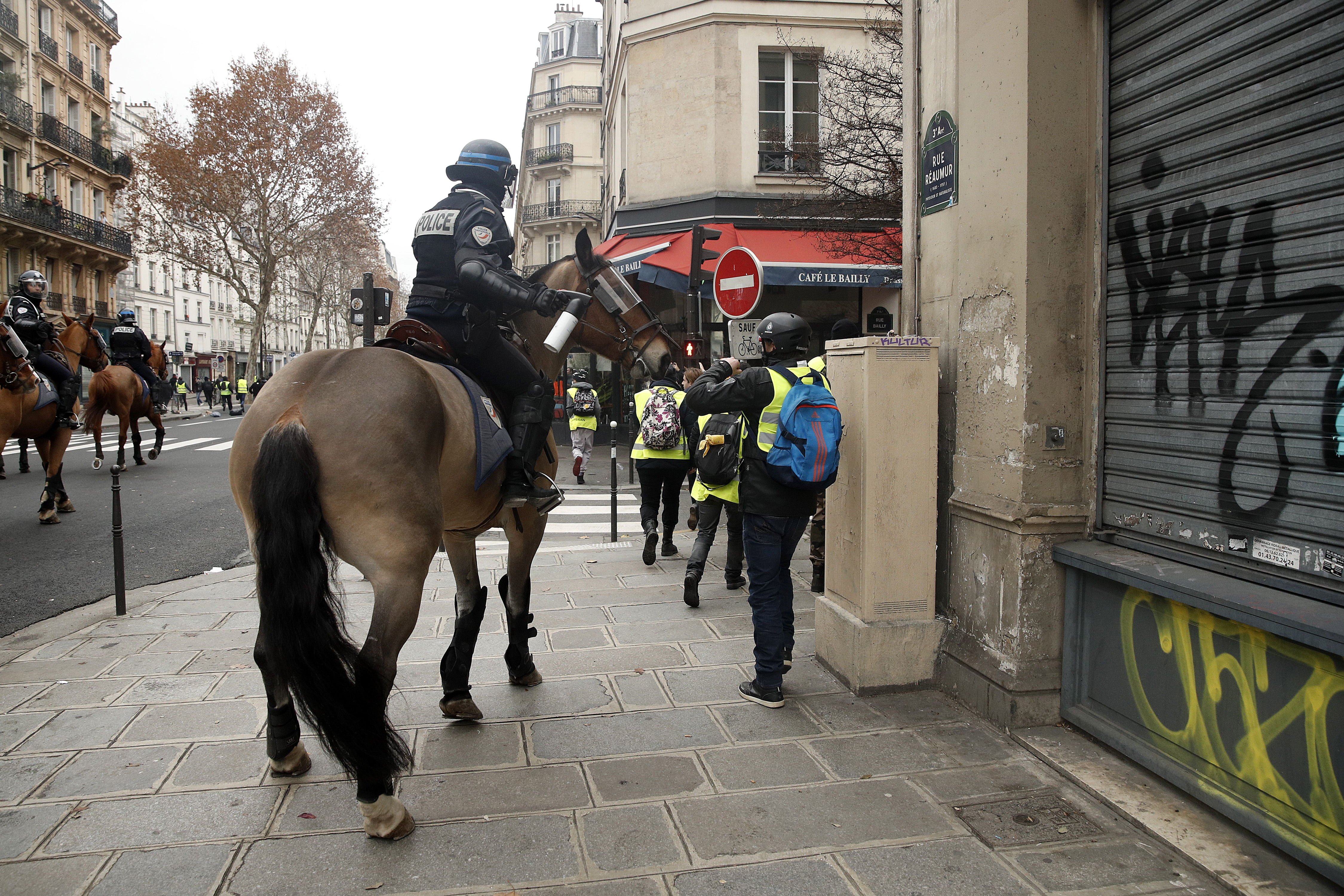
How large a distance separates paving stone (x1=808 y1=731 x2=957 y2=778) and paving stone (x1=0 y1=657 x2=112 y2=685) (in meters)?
4.21

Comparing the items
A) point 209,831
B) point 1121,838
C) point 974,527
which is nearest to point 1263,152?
point 974,527

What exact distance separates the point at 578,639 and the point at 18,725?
299 cm

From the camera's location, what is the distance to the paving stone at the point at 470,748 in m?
3.71

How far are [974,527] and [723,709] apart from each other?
160 cm

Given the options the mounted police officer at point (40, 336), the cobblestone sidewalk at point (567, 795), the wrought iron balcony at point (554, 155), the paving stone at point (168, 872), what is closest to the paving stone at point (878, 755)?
the cobblestone sidewalk at point (567, 795)

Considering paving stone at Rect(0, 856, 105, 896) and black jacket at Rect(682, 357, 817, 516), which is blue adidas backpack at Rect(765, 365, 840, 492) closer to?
black jacket at Rect(682, 357, 817, 516)

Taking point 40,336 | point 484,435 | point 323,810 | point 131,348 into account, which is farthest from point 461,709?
point 131,348

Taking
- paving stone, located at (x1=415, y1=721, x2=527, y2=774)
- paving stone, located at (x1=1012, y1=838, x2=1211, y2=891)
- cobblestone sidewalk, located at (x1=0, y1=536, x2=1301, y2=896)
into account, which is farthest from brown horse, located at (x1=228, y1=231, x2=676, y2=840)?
paving stone, located at (x1=1012, y1=838, x2=1211, y2=891)

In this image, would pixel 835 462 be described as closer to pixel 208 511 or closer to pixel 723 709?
pixel 723 709

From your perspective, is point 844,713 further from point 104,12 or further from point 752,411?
point 104,12

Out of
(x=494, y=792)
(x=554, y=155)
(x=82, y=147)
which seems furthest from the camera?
(x=554, y=155)

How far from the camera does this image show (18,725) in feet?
13.5

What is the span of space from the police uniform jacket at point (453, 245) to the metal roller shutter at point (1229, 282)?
2.92 meters

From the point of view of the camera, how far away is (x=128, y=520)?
33.8 feet
